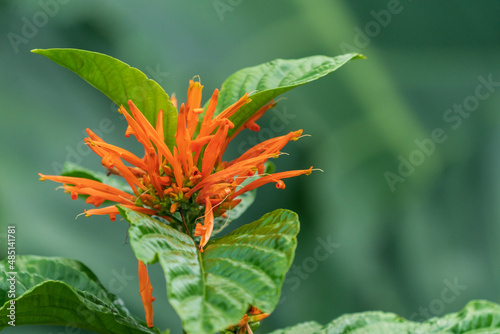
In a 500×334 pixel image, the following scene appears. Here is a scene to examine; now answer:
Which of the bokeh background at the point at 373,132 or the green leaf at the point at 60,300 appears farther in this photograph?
the bokeh background at the point at 373,132

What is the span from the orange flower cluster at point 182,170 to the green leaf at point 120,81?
0.03 metres

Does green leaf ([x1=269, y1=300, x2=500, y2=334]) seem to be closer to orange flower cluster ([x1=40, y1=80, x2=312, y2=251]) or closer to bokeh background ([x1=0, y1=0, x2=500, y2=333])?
orange flower cluster ([x1=40, y1=80, x2=312, y2=251])

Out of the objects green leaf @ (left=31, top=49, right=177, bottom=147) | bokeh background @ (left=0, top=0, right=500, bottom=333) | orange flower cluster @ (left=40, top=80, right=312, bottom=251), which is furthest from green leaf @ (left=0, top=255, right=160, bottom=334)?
bokeh background @ (left=0, top=0, right=500, bottom=333)

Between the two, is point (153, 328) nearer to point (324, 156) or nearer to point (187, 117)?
point (187, 117)

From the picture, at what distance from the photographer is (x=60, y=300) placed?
504mm

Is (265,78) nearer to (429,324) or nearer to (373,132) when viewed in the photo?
(429,324)

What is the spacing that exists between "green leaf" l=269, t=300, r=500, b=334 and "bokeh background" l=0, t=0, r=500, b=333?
81cm

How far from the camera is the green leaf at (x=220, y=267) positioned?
13.6 inches

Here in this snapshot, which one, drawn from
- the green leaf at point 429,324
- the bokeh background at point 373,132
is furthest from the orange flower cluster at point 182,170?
the bokeh background at point 373,132

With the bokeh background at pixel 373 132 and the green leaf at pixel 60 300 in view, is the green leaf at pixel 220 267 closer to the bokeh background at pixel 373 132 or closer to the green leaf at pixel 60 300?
the green leaf at pixel 60 300

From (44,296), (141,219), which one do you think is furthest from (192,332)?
(44,296)

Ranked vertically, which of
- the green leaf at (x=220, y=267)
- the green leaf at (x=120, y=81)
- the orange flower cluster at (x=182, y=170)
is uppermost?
the green leaf at (x=120, y=81)

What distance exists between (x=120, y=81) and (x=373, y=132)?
118 cm

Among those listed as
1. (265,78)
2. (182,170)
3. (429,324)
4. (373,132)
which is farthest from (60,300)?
(373,132)
